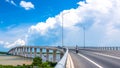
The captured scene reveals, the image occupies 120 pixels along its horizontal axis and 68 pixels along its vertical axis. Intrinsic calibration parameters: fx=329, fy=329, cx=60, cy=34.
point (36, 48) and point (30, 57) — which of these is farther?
point (30, 57)

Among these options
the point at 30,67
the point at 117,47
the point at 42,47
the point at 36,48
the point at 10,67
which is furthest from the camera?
the point at 36,48

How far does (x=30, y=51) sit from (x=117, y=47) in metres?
93.4

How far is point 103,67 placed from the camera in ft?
76.4

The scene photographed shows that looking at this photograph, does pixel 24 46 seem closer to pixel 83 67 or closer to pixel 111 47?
pixel 111 47

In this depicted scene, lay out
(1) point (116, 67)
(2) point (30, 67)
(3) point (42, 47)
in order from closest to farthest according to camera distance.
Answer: (1) point (116, 67), (2) point (30, 67), (3) point (42, 47)

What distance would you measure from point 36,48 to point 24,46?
90.3ft

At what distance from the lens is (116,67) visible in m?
23.2

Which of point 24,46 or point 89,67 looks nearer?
point 89,67

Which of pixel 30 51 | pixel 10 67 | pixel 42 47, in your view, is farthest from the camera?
pixel 30 51

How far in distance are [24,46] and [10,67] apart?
58.9 metres

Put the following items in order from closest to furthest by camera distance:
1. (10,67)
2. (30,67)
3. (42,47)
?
(30,67) < (10,67) < (42,47)

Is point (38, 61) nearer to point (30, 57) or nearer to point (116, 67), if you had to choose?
point (30, 57)

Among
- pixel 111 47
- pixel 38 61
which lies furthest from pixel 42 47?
pixel 111 47

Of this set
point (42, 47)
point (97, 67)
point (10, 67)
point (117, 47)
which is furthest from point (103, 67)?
point (42, 47)
